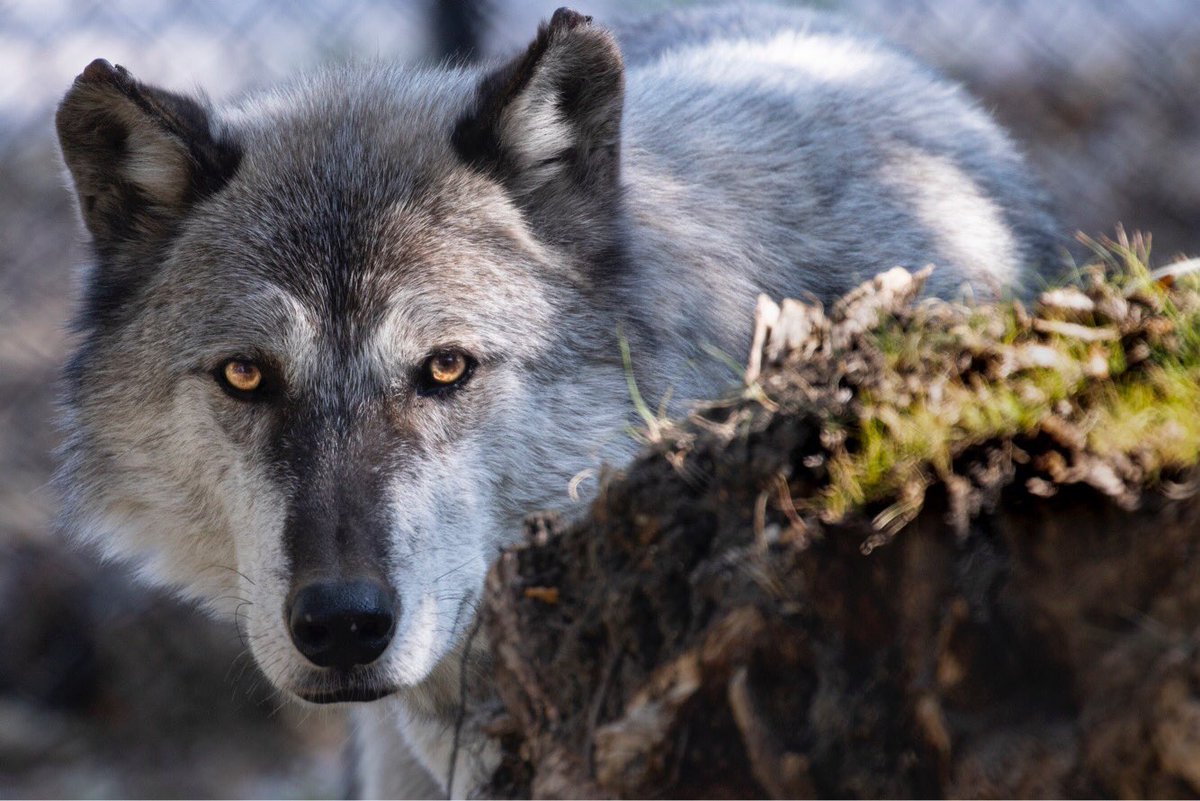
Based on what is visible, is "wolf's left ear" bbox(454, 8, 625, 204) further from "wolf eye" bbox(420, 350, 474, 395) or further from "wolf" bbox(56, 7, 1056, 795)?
"wolf eye" bbox(420, 350, 474, 395)

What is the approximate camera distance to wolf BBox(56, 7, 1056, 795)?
9.27ft

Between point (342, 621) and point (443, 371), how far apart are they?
735 mm

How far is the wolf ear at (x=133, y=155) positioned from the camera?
316 centimetres

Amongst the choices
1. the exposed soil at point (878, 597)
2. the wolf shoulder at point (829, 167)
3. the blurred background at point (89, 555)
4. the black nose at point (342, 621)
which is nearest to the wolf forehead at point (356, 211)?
the wolf shoulder at point (829, 167)

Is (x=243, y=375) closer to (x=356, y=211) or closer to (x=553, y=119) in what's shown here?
(x=356, y=211)

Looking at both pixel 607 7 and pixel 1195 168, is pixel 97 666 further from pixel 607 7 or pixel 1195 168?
pixel 1195 168

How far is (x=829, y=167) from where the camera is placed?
3949 mm

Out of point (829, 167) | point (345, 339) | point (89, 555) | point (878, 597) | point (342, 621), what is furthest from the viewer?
point (89, 555)

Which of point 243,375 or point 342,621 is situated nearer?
point 342,621

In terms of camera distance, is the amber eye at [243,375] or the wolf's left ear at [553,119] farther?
the wolf's left ear at [553,119]

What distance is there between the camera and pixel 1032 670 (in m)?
1.61

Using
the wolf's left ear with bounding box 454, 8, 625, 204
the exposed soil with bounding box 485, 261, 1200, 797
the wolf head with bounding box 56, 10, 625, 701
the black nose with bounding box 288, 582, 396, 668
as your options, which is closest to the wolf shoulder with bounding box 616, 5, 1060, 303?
the wolf's left ear with bounding box 454, 8, 625, 204

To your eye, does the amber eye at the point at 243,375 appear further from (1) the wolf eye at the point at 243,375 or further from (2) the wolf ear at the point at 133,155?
(2) the wolf ear at the point at 133,155

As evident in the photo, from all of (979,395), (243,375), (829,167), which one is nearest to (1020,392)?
(979,395)
